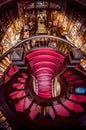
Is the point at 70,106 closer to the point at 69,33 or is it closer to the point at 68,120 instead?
the point at 68,120

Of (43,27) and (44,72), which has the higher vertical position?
(43,27)

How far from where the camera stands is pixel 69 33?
7.81m

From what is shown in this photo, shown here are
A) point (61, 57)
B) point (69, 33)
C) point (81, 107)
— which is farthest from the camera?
point (69, 33)

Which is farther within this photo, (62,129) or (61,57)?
(61,57)

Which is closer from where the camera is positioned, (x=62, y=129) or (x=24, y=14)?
(x=62, y=129)

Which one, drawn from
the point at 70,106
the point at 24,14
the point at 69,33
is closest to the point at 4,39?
the point at 24,14

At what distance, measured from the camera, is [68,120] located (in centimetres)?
477

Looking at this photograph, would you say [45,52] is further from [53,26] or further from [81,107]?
[81,107]

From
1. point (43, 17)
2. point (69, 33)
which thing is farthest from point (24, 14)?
point (69, 33)

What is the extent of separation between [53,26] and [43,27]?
40 centimetres

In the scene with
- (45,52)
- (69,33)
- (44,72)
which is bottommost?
(44,72)

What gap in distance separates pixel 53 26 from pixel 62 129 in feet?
14.5

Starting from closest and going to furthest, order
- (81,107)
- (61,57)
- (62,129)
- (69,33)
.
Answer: (62,129) → (81,107) → (61,57) → (69,33)

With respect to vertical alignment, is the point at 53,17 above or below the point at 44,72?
above
